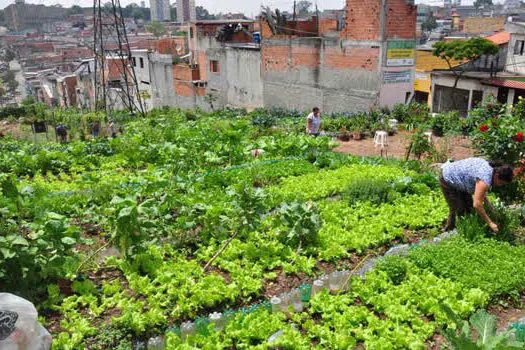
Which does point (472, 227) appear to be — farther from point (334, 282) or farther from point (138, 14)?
point (138, 14)

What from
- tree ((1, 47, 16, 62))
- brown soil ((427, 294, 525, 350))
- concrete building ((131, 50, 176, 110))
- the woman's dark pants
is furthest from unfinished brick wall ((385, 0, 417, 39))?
tree ((1, 47, 16, 62))

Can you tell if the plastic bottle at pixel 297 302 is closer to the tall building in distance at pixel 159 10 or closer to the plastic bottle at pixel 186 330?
the plastic bottle at pixel 186 330

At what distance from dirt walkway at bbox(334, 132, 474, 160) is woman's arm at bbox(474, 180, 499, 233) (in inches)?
263

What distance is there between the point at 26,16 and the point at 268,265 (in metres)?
141

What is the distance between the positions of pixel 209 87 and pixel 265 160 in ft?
78.2

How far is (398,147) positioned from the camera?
45.2 ft

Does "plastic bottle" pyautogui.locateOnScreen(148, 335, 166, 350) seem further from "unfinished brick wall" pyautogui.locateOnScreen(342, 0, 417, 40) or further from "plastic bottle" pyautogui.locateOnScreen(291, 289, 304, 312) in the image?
"unfinished brick wall" pyautogui.locateOnScreen(342, 0, 417, 40)

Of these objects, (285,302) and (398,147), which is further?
(398,147)

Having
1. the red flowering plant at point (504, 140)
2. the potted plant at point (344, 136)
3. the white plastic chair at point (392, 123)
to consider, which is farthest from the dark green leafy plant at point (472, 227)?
the white plastic chair at point (392, 123)

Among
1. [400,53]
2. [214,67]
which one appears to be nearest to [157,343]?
[400,53]

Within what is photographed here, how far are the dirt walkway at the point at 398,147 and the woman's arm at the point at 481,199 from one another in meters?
6.67

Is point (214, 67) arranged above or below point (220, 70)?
above

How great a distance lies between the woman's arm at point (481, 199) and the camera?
17.4 feet

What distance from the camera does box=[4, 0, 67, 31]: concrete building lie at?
120019 mm
